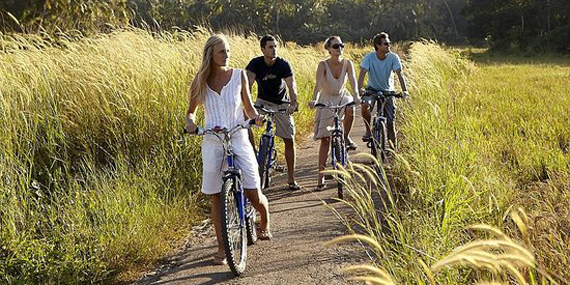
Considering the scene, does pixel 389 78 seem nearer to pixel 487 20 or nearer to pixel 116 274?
pixel 116 274

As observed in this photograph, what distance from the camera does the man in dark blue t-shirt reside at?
6773 millimetres

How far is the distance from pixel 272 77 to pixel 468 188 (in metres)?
3.02

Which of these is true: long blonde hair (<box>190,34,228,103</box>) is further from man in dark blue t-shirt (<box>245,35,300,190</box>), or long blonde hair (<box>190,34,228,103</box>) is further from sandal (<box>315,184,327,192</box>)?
sandal (<box>315,184,327,192</box>)

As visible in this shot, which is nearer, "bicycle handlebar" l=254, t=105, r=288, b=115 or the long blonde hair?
the long blonde hair

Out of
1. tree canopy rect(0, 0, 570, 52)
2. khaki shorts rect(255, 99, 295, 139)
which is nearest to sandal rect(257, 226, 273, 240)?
khaki shorts rect(255, 99, 295, 139)

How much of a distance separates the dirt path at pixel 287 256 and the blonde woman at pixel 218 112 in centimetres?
29

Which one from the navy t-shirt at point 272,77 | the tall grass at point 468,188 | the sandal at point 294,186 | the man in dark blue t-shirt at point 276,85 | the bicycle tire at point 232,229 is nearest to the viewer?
the tall grass at point 468,188

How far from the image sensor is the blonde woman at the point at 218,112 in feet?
15.7

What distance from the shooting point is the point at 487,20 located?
4978 cm

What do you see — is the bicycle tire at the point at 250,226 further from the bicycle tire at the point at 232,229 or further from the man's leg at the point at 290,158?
the man's leg at the point at 290,158

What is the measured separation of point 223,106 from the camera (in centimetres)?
484

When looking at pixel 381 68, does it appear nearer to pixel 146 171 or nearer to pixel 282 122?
pixel 282 122

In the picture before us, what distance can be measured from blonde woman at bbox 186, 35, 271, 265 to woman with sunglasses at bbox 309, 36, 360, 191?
239cm

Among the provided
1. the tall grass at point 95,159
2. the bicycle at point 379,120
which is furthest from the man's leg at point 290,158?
the tall grass at point 95,159
